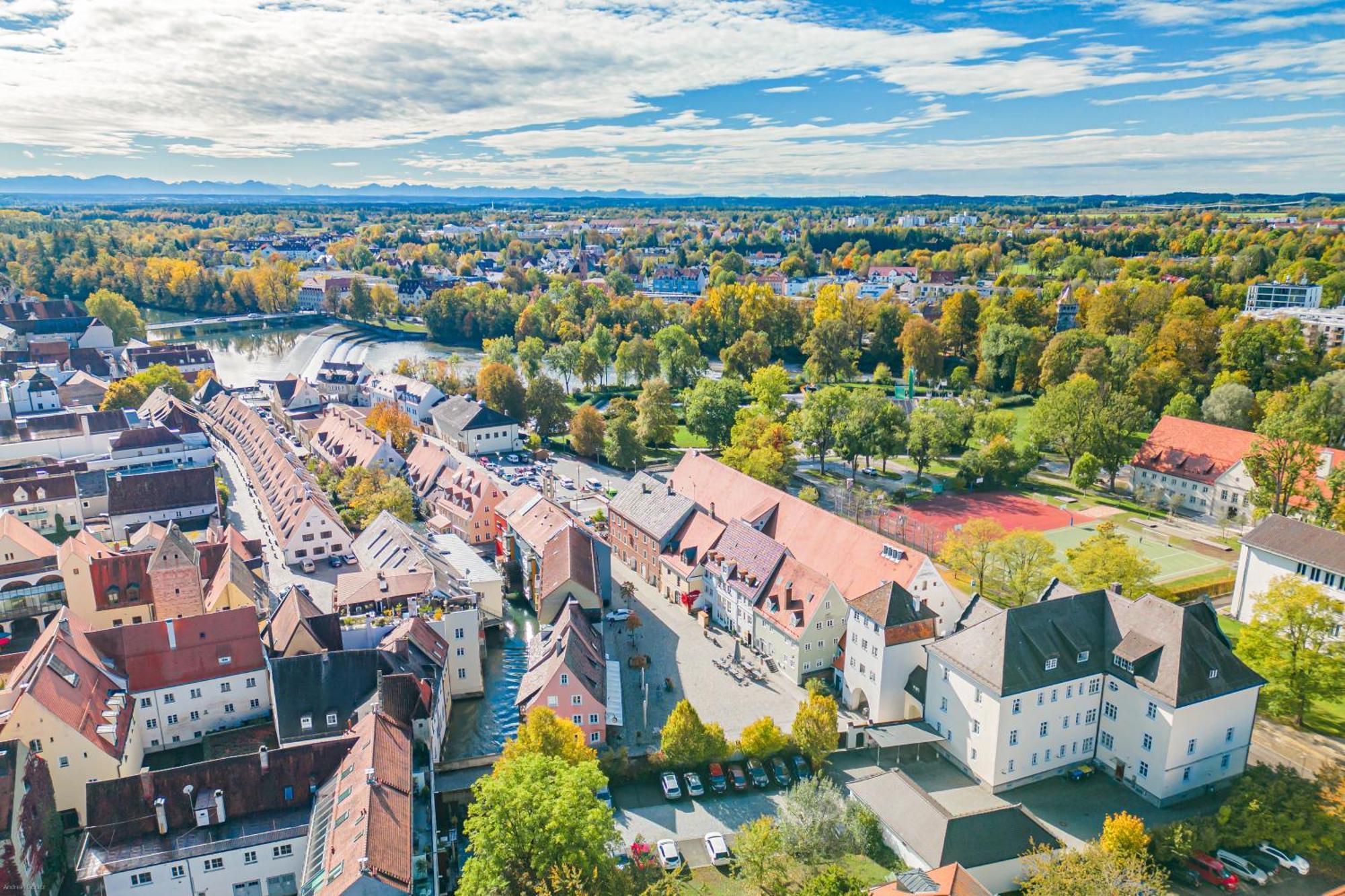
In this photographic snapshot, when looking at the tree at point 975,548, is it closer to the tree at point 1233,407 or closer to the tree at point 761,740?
the tree at point 761,740

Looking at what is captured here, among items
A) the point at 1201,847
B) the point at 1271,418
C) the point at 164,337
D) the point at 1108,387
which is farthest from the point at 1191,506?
the point at 164,337

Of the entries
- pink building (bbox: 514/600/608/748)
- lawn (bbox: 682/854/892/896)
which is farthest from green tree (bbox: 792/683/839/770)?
pink building (bbox: 514/600/608/748)

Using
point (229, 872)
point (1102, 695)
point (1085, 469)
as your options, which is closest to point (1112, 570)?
point (1102, 695)

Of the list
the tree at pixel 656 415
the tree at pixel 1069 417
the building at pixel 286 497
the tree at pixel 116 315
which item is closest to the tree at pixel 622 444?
the tree at pixel 656 415

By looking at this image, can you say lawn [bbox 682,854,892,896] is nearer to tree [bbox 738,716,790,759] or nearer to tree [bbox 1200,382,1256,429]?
tree [bbox 738,716,790,759]

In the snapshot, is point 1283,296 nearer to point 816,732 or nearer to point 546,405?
point 546,405

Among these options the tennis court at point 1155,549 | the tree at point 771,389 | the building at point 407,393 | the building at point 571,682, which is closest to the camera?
the building at point 571,682

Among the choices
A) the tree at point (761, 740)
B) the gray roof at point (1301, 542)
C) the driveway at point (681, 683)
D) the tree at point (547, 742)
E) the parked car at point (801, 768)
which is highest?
the gray roof at point (1301, 542)
